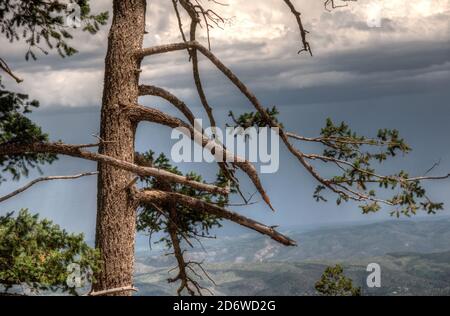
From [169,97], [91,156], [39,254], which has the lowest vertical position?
[39,254]

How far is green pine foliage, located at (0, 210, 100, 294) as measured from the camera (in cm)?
886

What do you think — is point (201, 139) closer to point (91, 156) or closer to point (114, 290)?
point (91, 156)

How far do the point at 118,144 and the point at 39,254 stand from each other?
2430 millimetres

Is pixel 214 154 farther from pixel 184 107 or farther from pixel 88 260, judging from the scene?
pixel 88 260

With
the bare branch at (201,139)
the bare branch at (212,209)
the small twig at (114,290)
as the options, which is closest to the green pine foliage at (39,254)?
the small twig at (114,290)

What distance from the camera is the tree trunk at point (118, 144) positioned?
10.5 meters

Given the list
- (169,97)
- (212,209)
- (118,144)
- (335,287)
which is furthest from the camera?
(335,287)

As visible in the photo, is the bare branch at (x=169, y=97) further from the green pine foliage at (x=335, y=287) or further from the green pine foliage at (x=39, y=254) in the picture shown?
the green pine foliage at (x=335, y=287)

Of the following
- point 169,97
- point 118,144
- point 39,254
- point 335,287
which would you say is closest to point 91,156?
point 118,144

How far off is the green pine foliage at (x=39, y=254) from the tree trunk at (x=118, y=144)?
107cm

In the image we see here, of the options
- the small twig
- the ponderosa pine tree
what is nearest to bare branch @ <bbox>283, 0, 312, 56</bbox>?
the ponderosa pine tree

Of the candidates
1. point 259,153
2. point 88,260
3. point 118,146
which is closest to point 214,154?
point 259,153

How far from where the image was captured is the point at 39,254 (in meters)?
9.08

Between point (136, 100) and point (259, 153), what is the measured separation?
226 centimetres
